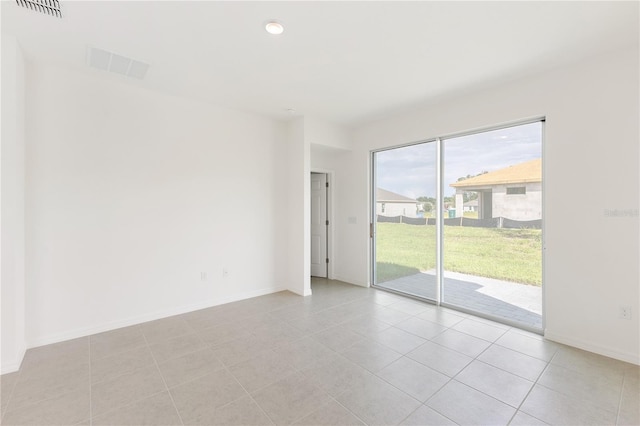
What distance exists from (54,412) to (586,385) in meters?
4.01

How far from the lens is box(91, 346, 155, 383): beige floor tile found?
2.44 metres

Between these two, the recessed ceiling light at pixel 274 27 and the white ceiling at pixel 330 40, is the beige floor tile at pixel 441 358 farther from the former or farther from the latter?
the recessed ceiling light at pixel 274 27

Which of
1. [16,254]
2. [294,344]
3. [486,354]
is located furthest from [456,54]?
[16,254]

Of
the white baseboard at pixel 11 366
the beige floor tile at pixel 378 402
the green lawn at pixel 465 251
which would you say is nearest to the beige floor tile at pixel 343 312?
the green lawn at pixel 465 251

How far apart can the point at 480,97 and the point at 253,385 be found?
4.06m

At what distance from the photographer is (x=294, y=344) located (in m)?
2.98

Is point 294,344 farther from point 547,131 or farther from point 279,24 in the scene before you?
point 547,131

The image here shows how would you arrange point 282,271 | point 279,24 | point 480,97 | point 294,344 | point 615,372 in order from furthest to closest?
1. point 282,271
2. point 480,97
3. point 294,344
4. point 615,372
5. point 279,24

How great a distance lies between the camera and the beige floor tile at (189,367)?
2387 millimetres

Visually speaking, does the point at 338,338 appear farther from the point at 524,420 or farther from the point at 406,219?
the point at 406,219

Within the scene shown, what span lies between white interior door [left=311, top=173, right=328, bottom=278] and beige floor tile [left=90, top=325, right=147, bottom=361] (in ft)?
10.9

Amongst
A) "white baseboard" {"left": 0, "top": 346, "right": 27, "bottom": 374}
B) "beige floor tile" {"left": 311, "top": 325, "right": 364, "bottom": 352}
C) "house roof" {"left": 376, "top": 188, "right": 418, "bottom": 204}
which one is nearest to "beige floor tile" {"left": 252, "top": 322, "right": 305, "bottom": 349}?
"beige floor tile" {"left": 311, "top": 325, "right": 364, "bottom": 352}

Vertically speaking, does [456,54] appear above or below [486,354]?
above

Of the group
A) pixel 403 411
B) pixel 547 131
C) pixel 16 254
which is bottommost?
pixel 403 411
